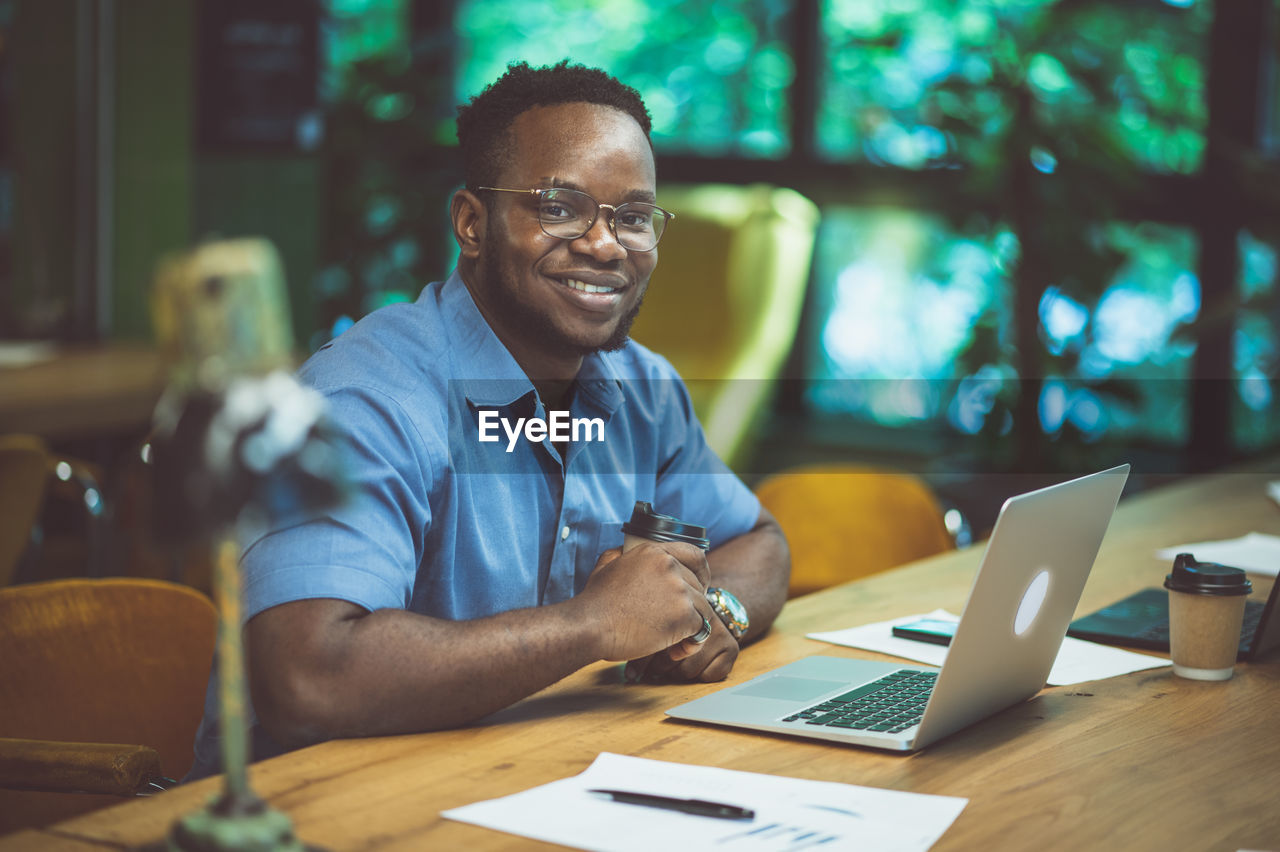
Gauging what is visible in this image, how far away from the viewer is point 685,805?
1056 millimetres

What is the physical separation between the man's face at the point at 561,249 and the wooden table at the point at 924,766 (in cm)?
40

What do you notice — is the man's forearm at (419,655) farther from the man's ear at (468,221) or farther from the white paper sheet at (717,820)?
the man's ear at (468,221)

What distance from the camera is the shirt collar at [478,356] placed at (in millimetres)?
1545

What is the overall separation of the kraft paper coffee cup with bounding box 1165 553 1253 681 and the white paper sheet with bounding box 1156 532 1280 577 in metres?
0.50

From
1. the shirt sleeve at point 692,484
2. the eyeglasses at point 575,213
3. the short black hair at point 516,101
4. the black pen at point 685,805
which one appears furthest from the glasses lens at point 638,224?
the black pen at point 685,805

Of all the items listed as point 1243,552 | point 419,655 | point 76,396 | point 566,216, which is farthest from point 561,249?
point 76,396

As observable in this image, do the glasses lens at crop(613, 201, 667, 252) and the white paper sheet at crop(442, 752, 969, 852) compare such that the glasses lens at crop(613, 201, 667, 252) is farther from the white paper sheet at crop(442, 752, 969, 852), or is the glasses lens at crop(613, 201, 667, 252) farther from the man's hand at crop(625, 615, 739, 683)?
the white paper sheet at crop(442, 752, 969, 852)

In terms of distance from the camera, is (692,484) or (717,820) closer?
(717,820)

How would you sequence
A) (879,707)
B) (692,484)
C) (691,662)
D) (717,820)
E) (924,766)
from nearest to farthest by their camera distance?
(717,820)
(924,766)
(879,707)
(691,662)
(692,484)

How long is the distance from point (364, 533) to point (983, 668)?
0.58 m

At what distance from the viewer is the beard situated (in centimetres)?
163

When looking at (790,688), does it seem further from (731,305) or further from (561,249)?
(731,305)

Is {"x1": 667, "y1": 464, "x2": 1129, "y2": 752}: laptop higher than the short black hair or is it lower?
lower

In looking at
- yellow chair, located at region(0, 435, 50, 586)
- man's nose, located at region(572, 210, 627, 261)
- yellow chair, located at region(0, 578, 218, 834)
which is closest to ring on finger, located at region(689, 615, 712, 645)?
man's nose, located at region(572, 210, 627, 261)
